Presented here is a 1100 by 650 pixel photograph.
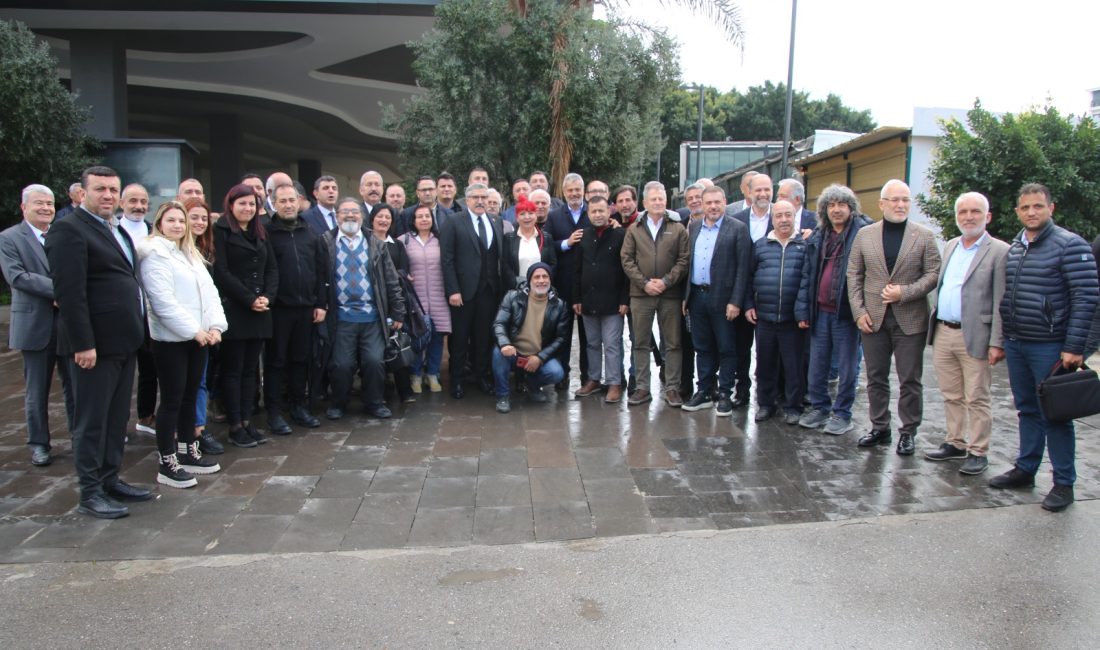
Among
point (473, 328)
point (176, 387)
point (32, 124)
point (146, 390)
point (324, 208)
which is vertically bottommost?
point (146, 390)

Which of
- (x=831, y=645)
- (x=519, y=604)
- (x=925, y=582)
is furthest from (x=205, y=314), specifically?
(x=925, y=582)

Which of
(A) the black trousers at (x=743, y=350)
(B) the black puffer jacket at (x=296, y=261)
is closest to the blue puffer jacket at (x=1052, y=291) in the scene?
(A) the black trousers at (x=743, y=350)

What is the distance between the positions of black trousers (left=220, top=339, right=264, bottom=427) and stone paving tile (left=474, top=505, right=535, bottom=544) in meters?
2.34

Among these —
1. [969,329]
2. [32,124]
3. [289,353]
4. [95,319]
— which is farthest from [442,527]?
[32,124]

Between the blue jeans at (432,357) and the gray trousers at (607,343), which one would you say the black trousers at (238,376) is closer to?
the blue jeans at (432,357)

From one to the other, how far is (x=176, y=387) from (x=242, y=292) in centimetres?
95

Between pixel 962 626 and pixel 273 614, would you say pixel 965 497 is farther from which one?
pixel 273 614

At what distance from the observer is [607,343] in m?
7.14

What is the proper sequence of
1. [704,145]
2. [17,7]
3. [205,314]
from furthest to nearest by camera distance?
[704,145] → [17,7] → [205,314]

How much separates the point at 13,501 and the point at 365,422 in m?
2.52

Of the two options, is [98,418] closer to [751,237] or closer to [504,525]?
[504,525]

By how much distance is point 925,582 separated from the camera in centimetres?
368

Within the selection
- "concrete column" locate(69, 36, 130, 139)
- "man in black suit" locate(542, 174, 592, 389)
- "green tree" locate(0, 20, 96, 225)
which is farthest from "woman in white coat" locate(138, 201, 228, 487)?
"concrete column" locate(69, 36, 130, 139)

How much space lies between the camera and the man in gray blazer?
5289 mm
